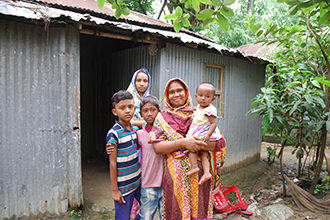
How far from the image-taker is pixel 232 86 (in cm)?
542

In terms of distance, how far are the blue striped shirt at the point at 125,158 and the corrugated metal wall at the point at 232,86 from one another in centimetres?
214

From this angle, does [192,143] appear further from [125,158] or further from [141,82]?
[141,82]

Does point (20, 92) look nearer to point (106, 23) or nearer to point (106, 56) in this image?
point (106, 23)

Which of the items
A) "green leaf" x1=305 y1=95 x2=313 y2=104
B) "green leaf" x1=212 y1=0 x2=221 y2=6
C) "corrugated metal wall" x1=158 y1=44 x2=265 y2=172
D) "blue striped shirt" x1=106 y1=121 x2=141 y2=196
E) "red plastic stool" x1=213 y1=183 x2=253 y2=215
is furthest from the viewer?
"corrugated metal wall" x1=158 y1=44 x2=265 y2=172

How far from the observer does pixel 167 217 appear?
196 centimetres

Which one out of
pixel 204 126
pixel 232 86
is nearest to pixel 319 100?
pixel 232 86

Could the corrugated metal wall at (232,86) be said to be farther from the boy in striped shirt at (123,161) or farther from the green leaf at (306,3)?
the green leaf at (306,3)

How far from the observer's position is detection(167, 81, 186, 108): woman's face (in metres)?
1.96

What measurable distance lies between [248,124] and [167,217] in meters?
4.69

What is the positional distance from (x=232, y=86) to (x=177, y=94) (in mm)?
3855

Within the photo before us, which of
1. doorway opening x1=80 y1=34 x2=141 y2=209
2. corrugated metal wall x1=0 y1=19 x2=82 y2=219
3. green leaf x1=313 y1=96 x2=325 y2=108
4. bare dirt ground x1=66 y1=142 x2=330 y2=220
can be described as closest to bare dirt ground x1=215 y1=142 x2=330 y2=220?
bare dirt ground x1=66 y1=142 x2=330 y2=220

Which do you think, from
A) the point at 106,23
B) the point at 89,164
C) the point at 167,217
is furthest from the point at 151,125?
the point at 89,164

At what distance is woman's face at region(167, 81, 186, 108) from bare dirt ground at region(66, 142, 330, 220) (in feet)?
7.99

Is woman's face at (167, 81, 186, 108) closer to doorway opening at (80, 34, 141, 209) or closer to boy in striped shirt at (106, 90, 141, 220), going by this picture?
boy in striped shirt at (106, 90, 141, 220)
